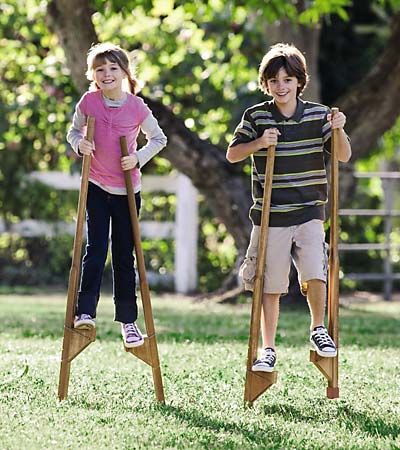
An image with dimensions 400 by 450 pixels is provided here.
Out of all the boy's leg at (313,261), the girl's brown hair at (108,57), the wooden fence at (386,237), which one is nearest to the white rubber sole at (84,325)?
the boy's leg at (313,261)

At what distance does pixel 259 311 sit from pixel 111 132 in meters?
1.05

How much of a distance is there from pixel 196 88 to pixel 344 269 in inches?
112

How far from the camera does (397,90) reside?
10.9m

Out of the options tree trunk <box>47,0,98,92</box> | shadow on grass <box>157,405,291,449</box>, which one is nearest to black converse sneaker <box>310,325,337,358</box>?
shadow on grass <box>157,405,291,449</box>

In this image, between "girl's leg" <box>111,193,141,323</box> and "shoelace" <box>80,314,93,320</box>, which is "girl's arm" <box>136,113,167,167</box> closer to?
"girl's leg" <box>111,193,141,323</box>

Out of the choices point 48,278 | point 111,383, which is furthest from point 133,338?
point 48,278

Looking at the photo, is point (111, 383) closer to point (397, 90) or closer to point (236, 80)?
point (397, 90)

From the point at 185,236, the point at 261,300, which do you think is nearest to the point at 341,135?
the point at 261,300

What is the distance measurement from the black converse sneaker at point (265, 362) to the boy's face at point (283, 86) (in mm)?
1127

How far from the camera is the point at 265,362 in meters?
5.27

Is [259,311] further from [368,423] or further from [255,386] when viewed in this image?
[368,423]

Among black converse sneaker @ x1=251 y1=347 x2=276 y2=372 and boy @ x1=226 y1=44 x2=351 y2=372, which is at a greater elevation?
boy @ x1=226 y1=44 x2=351 y2=372

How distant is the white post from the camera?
13.6 meters

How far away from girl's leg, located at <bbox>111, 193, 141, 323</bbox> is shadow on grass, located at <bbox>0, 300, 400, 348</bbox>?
2197mm
